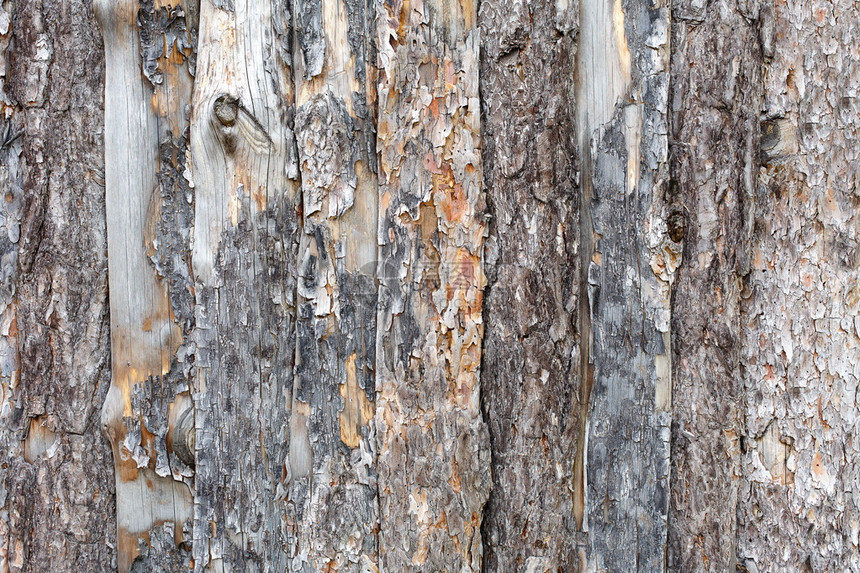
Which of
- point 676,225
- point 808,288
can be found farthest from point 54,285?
point 808,288

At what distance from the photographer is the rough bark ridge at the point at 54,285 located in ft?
4.63

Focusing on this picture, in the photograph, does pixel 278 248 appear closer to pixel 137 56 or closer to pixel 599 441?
pixel 137 56

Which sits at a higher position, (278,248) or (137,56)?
(137,56)

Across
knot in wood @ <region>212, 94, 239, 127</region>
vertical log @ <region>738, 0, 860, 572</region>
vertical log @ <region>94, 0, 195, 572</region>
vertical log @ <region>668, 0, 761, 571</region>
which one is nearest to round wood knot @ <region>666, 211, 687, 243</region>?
vertical log @ <region>668, 0, 761, 571</region>

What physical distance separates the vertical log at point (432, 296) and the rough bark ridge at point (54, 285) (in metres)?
0.73

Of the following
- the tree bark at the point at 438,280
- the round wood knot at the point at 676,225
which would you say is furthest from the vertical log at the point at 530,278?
the round wood knot at the point at 676,225

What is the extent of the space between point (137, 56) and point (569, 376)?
1.32 m

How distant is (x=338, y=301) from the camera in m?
1.38

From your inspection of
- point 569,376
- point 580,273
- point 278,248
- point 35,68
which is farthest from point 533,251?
point 35,68

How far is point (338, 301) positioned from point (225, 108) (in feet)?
1.71

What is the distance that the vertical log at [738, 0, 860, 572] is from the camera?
4.40ft

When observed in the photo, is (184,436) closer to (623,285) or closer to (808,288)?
(623,285)

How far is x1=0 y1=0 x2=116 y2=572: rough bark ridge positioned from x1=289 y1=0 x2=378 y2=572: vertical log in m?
0.52

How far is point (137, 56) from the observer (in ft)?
4.56
